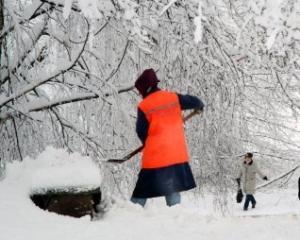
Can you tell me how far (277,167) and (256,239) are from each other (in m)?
12.7

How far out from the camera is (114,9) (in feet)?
17.1

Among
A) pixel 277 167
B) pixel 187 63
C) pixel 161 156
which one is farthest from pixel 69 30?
pixel 277 167

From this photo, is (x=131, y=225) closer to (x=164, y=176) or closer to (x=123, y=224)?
(x=123, y=224)

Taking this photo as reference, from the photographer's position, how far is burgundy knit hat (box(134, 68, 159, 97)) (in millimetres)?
4811

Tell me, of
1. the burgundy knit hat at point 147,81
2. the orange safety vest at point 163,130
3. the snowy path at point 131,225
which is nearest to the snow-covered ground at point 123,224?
the snowy path at point 131,225

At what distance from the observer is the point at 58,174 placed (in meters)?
6.29

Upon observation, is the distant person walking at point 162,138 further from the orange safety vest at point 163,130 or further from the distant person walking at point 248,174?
the distant person walking at point 248,174

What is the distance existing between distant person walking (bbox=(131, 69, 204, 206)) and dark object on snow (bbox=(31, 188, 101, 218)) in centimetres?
134

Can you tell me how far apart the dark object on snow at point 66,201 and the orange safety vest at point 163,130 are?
5.11ft

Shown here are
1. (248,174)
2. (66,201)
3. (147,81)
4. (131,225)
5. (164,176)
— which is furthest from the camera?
(248,174)

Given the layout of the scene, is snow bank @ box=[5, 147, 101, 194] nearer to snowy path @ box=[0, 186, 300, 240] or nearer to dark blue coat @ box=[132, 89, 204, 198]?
snowy path @ box=[0, 186, 300, 240]

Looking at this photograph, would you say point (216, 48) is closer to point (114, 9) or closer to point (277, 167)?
point (114, 9)

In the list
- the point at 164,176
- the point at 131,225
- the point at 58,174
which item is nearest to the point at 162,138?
the point at 164,176

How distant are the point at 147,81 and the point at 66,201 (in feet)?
6.62
